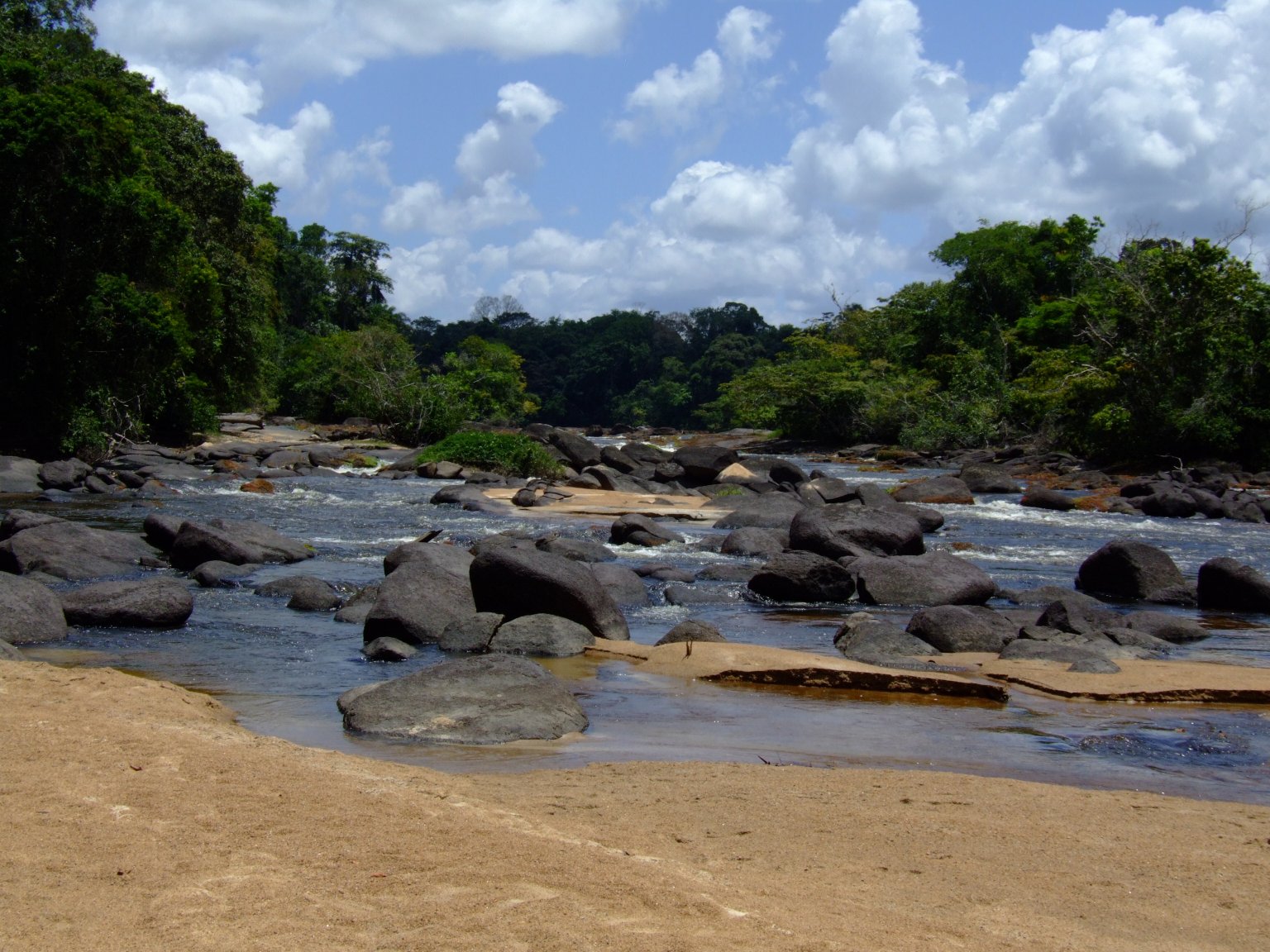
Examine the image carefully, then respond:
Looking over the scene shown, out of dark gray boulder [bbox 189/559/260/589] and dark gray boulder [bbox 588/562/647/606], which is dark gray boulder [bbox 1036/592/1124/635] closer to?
dark gray boulder [bbox 588/562/647/606]

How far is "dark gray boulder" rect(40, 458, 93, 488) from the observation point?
73.1 ft

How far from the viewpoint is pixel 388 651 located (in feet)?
29.5

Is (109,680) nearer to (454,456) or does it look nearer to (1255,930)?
(1255,930)

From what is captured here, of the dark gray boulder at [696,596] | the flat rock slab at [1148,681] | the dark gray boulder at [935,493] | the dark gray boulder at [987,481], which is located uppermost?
the dark gray boulder at [987,481]

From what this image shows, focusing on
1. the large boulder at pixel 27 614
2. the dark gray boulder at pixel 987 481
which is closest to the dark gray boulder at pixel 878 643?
the large boulder at pixel 27 614

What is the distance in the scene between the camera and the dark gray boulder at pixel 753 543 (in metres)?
16.4

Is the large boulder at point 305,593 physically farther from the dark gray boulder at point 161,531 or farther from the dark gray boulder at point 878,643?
the dark gray boulder at point 878,643

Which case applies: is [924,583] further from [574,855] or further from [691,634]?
[574,855]

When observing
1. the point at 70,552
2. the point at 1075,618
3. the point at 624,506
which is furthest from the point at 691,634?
the point at 624,506

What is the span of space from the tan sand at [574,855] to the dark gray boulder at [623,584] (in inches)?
258

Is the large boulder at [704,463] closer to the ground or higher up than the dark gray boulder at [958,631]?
higher up

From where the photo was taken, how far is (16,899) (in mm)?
3455

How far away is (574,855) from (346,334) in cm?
5378

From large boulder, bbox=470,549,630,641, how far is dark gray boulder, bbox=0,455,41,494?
49.2ft
